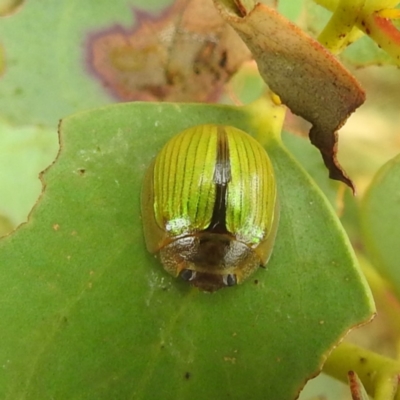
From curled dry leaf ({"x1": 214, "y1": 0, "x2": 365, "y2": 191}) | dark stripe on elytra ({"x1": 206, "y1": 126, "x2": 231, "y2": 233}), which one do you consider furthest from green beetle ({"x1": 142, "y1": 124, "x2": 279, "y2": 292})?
curled dry leaf ({"x1": 214, "y1": 0, "x2": 365, "y2": 191})

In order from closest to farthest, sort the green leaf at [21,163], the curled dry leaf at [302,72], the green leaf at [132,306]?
the curled dry leaf at [302,72] < the green leaf at [132,306] < the green leaf at [21,163]

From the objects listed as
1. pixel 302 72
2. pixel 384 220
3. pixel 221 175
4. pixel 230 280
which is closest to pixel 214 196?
pixel 221 175

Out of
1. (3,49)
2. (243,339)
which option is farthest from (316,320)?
(3,49)

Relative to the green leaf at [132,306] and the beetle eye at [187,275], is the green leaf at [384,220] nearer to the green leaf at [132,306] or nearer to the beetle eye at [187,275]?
the green leaf at [132,306]

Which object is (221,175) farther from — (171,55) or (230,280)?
(171,55)

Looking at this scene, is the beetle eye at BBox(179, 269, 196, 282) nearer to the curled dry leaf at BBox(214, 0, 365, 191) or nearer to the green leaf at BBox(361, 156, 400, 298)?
the curled dry leaf at BBox(214, 0, 365, 191)

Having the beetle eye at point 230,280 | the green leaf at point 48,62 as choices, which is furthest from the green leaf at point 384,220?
the green leaf at point 48,62
